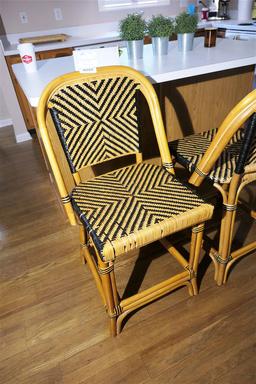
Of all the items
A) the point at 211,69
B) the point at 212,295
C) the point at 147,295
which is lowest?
the point at 212,295

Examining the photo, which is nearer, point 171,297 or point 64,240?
point 171,297

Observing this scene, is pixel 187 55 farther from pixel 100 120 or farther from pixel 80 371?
pixel 80 371

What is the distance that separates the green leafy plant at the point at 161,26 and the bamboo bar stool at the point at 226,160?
61 cm

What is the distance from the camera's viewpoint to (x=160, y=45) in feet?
5.34

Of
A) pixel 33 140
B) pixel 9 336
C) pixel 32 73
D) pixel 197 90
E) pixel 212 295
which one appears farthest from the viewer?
pixel 33 140

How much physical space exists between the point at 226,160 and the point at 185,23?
2.86 ft

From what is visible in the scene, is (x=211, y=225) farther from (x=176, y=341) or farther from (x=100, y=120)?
(x=100, y=120)

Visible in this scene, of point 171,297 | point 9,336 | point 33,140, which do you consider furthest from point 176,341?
point 33,140

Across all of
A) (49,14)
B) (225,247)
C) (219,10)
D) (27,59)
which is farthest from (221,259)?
(219,10)

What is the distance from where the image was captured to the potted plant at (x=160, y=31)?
1.50 metres

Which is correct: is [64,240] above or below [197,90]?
below

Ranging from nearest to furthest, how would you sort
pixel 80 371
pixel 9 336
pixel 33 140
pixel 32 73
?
pixel 80 371
pixel 9 336
pixel 32 73
pixel 33 140

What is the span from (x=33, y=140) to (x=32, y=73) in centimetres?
154

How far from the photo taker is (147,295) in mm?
1169
